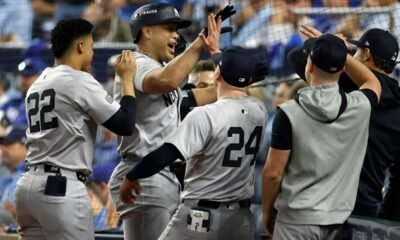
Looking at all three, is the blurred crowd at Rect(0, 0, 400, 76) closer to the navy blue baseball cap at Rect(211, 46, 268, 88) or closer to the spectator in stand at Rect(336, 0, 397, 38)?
the spectator in stand at Rect(336, 0, 397, 38)

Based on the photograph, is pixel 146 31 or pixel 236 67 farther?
pixel 146 31

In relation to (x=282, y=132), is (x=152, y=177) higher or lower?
lower

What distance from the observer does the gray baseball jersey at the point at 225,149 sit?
180 inches

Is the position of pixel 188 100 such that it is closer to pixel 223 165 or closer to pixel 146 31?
pixel 146 31

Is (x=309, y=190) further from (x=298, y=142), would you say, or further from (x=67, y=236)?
(x=67, y=236)

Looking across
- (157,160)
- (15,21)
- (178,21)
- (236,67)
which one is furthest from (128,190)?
(15,21)

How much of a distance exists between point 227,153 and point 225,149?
0.02 metres

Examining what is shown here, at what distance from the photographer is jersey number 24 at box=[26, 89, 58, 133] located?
479cm

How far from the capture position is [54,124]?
4781 millimetres

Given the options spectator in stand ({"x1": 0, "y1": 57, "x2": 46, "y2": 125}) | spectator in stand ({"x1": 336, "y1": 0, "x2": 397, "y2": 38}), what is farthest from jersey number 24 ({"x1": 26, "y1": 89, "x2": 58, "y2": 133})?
spectator in stand ({"x1": 0, "y1": 57, "x2": 46, "y2": 125})

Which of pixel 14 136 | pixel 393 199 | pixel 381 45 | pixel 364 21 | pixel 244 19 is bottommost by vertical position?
pixel 393 199

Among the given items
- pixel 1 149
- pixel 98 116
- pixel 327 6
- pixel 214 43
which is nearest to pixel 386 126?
pixel 214 43

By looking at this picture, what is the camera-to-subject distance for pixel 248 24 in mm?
10188

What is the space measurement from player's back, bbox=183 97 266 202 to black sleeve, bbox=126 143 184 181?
232 millimetres
